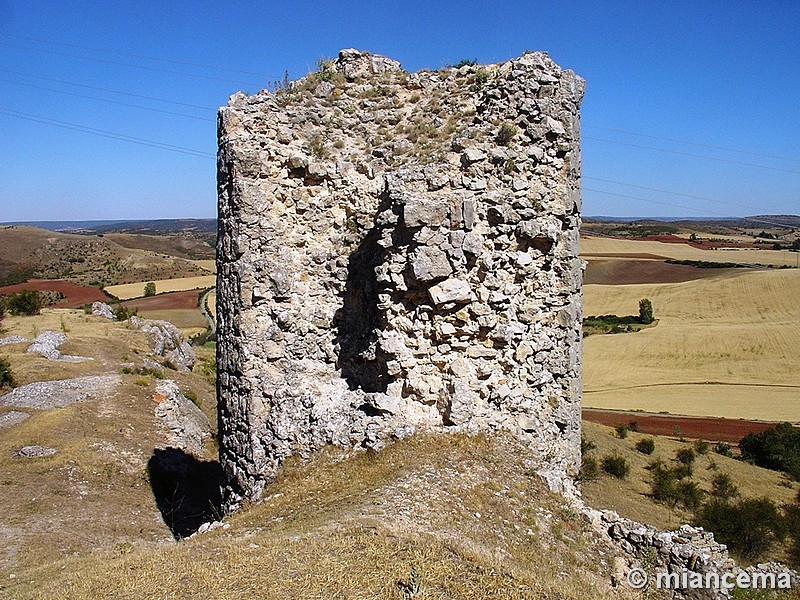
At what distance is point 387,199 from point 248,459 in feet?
14.8

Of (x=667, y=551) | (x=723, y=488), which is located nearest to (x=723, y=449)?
(x=723, y=488)

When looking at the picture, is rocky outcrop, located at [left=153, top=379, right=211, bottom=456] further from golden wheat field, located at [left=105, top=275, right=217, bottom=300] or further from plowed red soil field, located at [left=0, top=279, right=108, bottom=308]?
golden wheat field, located at [left=105, top=275, right=217, bottom=300]

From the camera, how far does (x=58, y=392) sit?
674 inches

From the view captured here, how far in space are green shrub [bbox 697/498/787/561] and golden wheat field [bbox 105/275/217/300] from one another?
181 feet

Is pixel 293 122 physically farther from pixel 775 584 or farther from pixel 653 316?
pixel 653 316

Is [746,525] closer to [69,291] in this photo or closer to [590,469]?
[590,469]

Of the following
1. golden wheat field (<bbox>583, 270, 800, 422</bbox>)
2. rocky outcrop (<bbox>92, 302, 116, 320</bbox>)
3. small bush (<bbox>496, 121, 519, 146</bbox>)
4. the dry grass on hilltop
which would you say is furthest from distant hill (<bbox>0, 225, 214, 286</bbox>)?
small bush (<bbox>496, 121, 519, 146</bbox>)

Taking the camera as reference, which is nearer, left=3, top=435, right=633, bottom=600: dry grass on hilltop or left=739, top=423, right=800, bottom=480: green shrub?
left=3, top=435, right=633, bottom=600: dry grass on hilltop

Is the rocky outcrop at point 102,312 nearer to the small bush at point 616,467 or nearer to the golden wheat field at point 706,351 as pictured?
the small bush at point 616,467

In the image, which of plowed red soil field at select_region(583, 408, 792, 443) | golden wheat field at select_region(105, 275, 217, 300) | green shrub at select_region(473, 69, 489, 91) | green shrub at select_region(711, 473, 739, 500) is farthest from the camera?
golden wheat field at select_region(105, 275, 217, 300)

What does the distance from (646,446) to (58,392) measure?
2051 cm

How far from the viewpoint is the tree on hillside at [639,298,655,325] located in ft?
177

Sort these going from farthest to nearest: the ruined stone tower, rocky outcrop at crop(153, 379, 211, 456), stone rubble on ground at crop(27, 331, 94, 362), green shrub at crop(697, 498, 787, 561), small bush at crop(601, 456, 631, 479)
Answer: stone rubble on ground at crop(27, 331, 94, 362) → small bush at crop(601, 456, 631, 479) → rocky outcrop at crop(153, 379, 211, 456) → green shrub at crop(697, 498, 787, 561) → the ruined stone tower

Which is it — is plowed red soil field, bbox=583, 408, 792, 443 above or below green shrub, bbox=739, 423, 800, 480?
below
